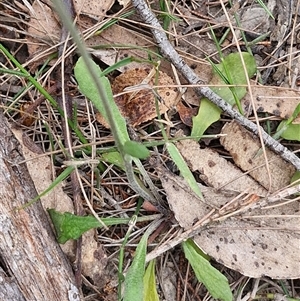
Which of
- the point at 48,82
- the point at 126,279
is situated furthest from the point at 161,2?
the point at 126,279

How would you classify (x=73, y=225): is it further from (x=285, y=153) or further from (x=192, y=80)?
(x=285, y=153)

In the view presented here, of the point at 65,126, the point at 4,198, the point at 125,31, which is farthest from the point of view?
the point at 125,31

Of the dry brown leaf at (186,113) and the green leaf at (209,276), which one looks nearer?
the green leaf at (209,276)

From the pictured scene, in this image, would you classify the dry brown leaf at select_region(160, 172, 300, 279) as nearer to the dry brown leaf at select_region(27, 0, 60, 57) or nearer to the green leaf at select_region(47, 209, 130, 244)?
the green leaf at select_region(47, 209, 130, 244)

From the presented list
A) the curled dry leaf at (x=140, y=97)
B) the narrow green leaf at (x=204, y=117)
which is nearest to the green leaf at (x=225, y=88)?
the narrow green leaf at (x=204, y=117)

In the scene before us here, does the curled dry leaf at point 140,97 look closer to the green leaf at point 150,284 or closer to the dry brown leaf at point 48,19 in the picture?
the dry brown leaf at point 48,19

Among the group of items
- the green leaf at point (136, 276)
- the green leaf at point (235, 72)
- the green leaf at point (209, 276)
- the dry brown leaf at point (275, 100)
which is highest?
the green leaf at point (235, 72)
